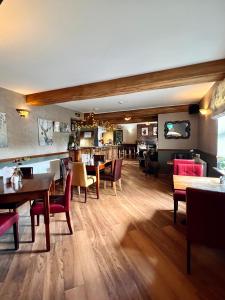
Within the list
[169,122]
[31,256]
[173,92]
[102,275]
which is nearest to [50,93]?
[173,92]

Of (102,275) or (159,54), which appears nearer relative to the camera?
(102,275)

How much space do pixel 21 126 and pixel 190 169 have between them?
4.06 m

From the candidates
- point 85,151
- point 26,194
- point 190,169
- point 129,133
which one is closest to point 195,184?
point 190,169

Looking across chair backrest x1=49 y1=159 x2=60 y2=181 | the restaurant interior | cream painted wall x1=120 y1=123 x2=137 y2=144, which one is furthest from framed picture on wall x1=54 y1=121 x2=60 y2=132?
cream painted wall x1=120 y1=123 x2=137 y2=144

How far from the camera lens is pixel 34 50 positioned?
2.29m

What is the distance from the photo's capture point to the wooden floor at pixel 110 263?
1576 mm

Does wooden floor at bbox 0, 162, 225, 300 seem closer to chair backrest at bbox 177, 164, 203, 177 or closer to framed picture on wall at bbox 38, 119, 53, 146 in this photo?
chair backrest at bbox 177, 164, 203, 177

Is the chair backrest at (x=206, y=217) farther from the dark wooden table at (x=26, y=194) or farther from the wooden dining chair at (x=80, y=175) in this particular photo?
the wooden dining chair at (x=80, y=175)

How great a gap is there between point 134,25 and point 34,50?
1335 mm

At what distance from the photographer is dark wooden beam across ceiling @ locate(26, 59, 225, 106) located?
2.66 metres

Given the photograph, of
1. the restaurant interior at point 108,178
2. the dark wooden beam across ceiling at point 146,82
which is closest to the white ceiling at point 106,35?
the restaurant interior at point 108,178

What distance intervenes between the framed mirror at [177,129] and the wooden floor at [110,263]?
3970 millimetres

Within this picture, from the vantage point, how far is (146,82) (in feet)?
10.1

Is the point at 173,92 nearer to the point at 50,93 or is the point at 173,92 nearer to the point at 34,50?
the point at 50,93
